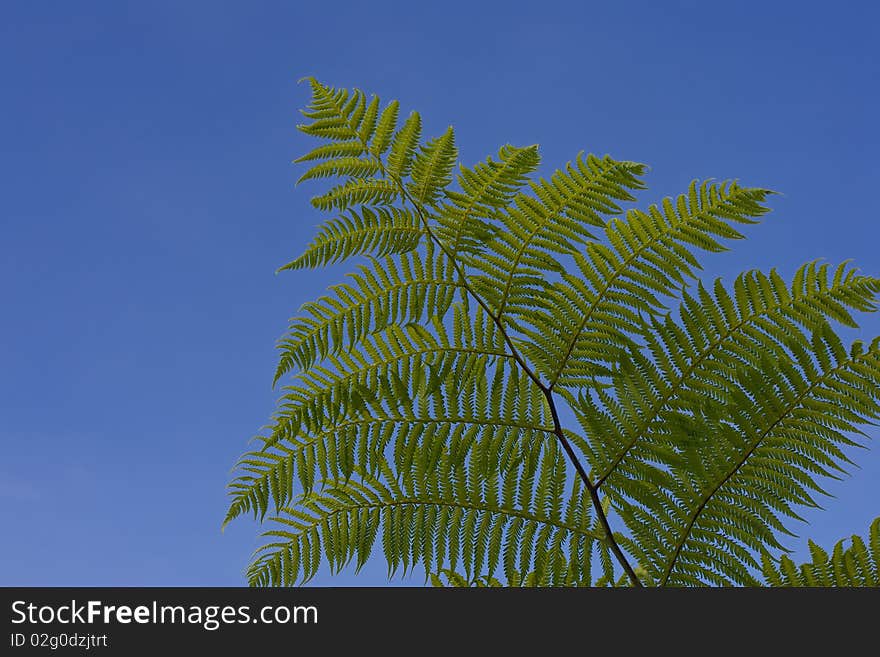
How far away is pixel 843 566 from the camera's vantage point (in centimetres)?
194

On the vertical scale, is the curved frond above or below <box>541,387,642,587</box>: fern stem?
above

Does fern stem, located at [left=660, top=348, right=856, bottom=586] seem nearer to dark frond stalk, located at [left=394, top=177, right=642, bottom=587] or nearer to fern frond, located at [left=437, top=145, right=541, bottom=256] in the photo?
dark frond stalk, located at [left=394, top=177, right=642, bottom=587]

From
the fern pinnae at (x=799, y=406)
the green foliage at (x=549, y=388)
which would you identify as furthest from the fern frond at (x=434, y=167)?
the fern pinnae at (x=799, y=406)

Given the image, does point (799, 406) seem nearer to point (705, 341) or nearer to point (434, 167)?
point (705, 341)

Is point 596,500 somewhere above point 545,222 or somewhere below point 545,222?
below

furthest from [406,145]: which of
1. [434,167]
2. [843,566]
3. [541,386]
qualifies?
[843,566]

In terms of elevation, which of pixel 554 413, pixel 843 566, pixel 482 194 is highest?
pixel 482 194

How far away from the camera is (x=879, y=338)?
1.97m

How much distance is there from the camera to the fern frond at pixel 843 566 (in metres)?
1.93

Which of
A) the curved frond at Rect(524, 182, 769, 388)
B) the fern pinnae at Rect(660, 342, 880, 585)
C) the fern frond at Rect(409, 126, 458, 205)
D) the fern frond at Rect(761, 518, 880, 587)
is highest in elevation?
the fern frond at Rect(409, 126, 458, 205)

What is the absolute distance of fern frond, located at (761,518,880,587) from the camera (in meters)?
1.93

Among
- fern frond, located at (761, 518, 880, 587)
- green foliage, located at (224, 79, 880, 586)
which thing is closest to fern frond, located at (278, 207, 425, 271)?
green foliage, located at (224, 79, 880, 586)
